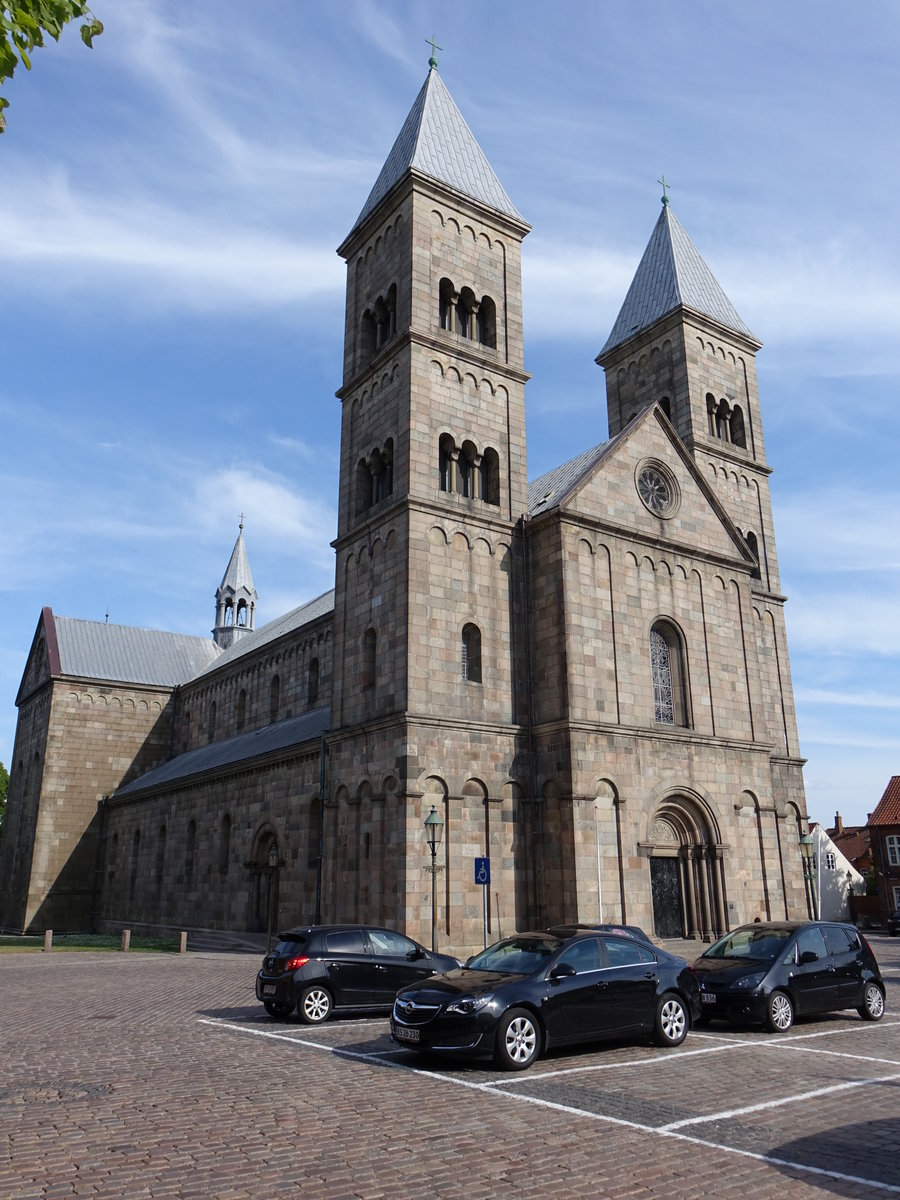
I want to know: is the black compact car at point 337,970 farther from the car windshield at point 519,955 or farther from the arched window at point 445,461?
the arched window at point 445,461

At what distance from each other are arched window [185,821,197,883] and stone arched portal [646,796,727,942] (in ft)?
73.1

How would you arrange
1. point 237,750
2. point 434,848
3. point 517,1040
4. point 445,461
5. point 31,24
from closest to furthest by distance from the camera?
point 31,24 → point 517,1040 → point 434,848 → point 445,461 → point 237,750

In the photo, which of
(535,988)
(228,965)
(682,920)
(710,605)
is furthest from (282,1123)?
(710,605)

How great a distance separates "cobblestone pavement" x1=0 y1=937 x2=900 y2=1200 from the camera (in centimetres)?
693

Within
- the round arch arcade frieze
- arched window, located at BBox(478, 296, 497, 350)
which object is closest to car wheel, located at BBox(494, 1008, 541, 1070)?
the round arch arcade frieze

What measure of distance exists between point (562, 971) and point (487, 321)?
26105 millimetres

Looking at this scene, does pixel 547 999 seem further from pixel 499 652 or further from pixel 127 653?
pixel 127 653

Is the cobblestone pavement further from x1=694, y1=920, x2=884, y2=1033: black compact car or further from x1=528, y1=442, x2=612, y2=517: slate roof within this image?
x1=528, y1=442, x2=612, y2=517: slate roof

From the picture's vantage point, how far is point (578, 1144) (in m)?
7.86

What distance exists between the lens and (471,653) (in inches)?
1120

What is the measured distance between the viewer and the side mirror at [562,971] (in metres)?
11.8

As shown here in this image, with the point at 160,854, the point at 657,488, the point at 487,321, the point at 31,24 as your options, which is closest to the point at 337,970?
the point at 31,24

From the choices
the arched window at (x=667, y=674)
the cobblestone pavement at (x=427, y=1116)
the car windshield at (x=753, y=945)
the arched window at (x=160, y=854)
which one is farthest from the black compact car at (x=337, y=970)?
the arched window at (x=160, y=854)

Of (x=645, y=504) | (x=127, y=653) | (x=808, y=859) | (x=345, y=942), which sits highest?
(x=127, y=653)
